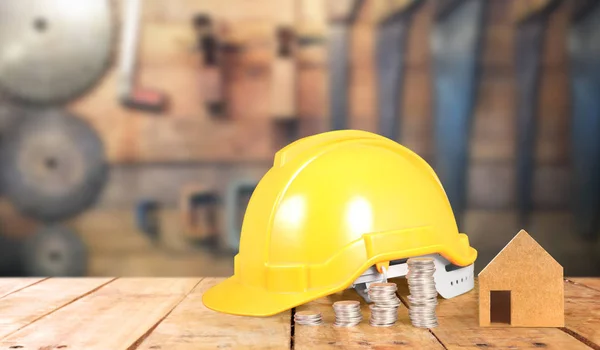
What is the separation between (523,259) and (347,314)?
0.96 ft

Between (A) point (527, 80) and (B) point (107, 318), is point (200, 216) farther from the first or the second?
(A) point (527, 80)

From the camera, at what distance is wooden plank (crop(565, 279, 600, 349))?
2.99ft

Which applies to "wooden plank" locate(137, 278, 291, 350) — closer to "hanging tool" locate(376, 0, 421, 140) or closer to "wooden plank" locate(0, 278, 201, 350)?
"wooden plank" locate(0, 278, 201, 350)

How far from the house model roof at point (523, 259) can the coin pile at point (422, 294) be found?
85mm

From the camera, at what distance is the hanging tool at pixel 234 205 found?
2031 millimetres

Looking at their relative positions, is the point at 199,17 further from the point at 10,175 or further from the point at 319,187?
the point at 319,187

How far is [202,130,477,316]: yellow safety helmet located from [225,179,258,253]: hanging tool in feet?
2.67

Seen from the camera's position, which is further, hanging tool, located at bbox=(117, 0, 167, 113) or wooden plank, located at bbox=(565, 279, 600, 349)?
hanging tool, located at bbox=(117, 0, 167, 113)

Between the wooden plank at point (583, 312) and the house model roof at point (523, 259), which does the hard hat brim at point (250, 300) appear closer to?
the house model roof at point (523, 259)

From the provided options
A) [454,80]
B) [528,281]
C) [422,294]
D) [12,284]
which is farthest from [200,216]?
[528,281]

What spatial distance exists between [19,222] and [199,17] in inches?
36.3

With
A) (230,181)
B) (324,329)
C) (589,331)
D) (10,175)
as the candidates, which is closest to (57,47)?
(10,175)

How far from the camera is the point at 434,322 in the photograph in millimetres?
967

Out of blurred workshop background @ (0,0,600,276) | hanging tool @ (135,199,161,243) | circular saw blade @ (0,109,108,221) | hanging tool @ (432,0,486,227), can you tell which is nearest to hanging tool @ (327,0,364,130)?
blurred workshop background @ (0,0,600,276)
